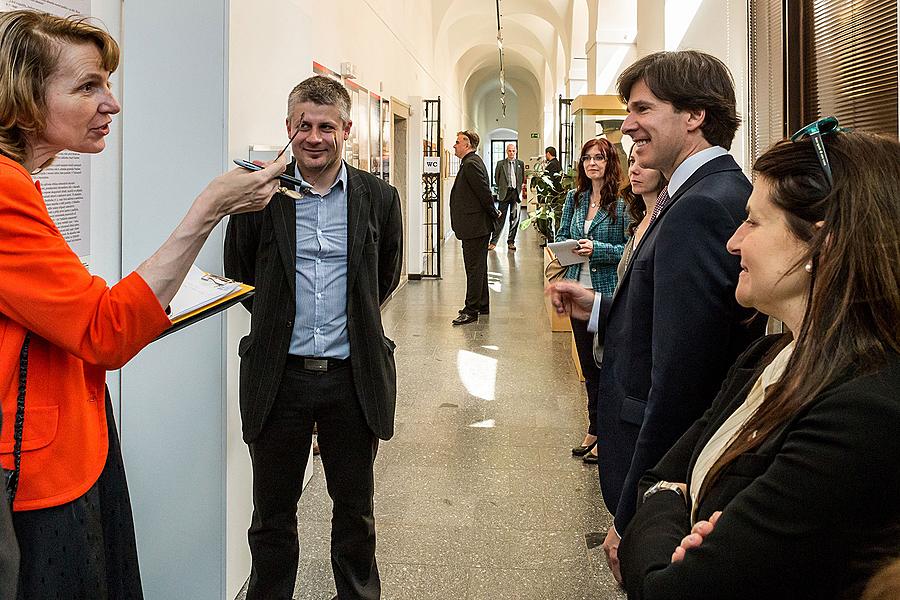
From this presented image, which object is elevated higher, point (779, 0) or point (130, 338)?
point (779, 0)

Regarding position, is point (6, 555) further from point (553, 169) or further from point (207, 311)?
point (553, 169)

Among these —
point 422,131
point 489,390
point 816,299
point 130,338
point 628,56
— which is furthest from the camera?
point 422,131

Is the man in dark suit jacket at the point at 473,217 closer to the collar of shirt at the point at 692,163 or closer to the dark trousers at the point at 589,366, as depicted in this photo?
the dark trousers at the point at 589,366

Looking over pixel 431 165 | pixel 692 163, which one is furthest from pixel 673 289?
pixel 431 165

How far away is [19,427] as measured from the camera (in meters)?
1.60

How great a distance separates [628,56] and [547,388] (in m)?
4.79

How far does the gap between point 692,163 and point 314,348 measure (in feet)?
4.66

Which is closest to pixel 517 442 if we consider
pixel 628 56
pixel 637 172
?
pixel 637 172

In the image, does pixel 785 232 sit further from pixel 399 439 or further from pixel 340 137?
pixel 399 439

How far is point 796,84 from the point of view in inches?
146

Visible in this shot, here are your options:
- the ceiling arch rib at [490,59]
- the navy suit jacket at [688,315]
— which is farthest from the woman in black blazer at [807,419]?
the ceiling arch rib at [490,59]

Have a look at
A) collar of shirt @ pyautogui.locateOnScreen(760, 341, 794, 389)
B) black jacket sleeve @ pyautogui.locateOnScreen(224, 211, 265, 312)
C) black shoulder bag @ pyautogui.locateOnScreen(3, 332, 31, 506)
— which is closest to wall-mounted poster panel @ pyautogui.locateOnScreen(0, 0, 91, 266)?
black jacket sleeve @ pyautogui.locateOnScreen(224, 211, 265, 312)

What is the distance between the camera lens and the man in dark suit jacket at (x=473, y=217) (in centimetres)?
986

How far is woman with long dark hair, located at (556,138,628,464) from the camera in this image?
5105mm
